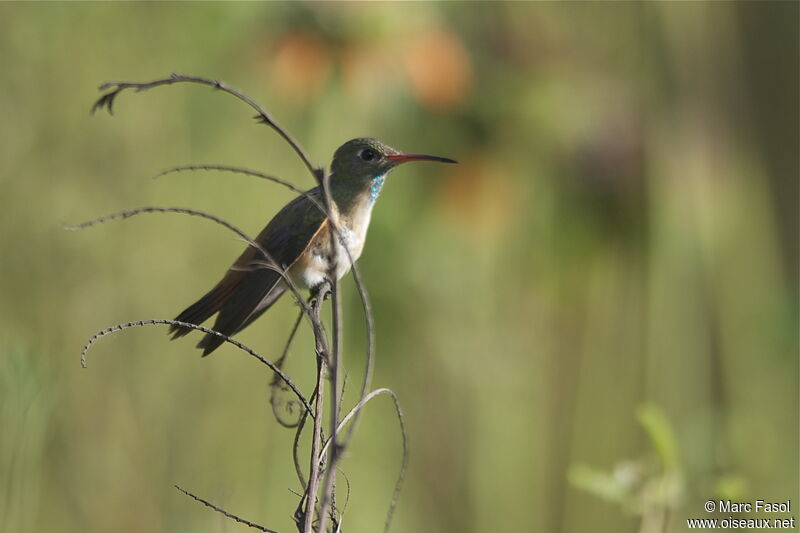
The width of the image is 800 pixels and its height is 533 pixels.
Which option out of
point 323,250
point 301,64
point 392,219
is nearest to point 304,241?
point 323,250

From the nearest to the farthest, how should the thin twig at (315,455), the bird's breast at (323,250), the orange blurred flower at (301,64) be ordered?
the thin twig at (315,455) → the bird's breast at (323,250) → the orange blurred flower at (301,64)

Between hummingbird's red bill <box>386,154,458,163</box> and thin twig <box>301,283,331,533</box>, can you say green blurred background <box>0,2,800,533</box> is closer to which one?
hummingbird's red bill <box>386,154,458,163</box>

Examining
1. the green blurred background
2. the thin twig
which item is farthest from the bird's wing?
the green blurred background

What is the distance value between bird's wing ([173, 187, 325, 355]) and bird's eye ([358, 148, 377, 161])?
92 millimetres

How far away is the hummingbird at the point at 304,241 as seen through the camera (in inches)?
46.7

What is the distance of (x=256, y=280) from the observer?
48.1 inches

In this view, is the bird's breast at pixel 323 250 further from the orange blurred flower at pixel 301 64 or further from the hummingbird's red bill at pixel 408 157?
the orange blurred flower at pixel 301 64

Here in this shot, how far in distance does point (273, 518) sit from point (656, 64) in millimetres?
1262

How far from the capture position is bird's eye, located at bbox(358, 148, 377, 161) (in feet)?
4.44

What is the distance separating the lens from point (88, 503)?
201 cm

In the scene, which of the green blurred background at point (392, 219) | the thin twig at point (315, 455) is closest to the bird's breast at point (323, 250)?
the green blurred background at point (392, 219)

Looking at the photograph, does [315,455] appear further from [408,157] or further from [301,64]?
[301,64]

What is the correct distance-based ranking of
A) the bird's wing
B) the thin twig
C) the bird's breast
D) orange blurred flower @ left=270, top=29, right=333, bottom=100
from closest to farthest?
the thin twig, the bird's wing, the bird's breast, orange blurred flower @ left=270, top=29, right=333, bottom=100

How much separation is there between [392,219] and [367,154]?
0.76 m
